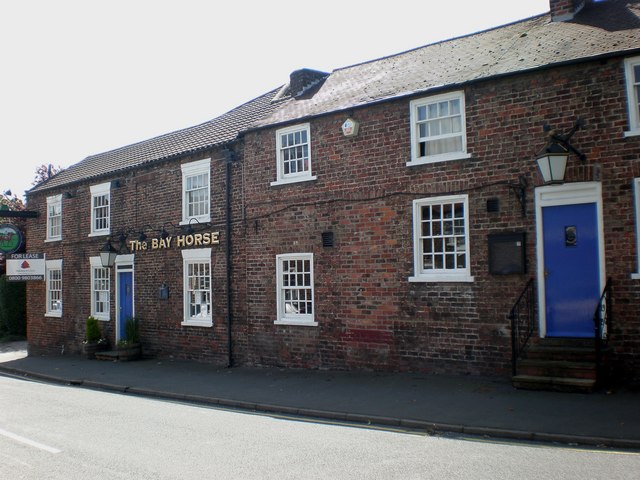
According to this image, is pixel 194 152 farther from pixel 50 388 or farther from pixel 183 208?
pixel 50 388

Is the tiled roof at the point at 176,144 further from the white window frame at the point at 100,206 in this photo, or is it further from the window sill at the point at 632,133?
the window sill at the point at 632,133

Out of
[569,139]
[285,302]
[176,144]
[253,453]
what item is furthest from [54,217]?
[569,139]

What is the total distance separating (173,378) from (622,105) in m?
11.2

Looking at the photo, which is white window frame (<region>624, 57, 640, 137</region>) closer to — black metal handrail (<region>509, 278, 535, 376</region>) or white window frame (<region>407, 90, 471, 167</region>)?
white window frame (<region>407, 90, 471, 167</region>)

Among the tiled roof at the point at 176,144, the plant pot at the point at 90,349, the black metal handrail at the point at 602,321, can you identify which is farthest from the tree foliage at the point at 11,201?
the black metal handrail at the point at 602,321

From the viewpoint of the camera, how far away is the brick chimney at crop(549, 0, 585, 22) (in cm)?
1380

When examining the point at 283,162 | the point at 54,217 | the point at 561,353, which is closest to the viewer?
the point at 561,353

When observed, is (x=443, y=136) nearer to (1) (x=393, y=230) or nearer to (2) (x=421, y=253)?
(1) (x=393, y=230)

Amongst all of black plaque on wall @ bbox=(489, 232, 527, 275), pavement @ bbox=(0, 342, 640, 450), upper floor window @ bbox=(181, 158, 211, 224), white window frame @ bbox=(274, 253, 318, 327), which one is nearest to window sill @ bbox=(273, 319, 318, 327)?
white window frame @ bbox=(274, 253, 318, 327)

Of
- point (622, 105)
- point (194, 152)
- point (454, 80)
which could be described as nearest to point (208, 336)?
point (194, 152)

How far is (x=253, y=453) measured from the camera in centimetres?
768

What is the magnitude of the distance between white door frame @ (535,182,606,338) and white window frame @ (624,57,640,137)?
1084 millimetres

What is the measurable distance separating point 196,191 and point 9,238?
9.03 metres

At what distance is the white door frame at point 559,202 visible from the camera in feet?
36.0
